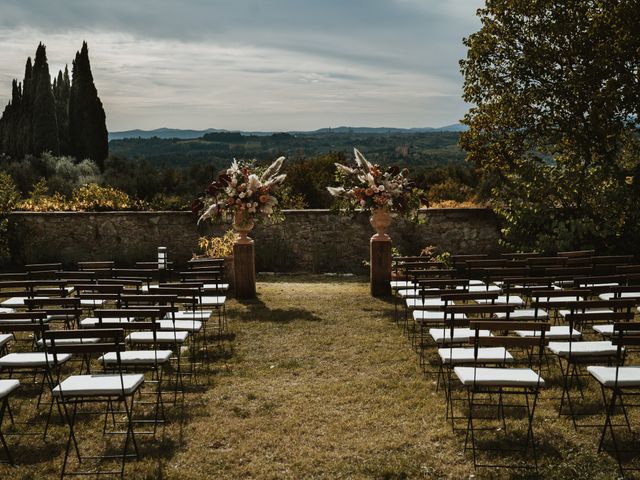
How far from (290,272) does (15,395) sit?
8828mm

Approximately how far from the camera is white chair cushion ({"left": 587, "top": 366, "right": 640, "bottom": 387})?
489 cm

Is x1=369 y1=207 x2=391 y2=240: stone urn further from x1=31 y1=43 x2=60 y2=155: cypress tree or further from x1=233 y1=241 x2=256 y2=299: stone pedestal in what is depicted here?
x1=31 y1=43 x2=60 y2=155: cypress tree

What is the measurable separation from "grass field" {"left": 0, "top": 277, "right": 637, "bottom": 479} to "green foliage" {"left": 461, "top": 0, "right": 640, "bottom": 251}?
6.85 m

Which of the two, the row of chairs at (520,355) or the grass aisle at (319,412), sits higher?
the row of chairs at (520,355)

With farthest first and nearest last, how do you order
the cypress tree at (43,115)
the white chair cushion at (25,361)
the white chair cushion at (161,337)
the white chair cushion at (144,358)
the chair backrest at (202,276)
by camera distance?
the cypress tree at (43,115) → the chair backrest at (202,276) → the white chair cushion at (161,337) → the white chair cushion at (144,358) → the white chair cushion at (25,361)

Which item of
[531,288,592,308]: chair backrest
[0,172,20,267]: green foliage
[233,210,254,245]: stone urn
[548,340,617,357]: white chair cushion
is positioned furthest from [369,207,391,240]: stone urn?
[0,172,20,267]: green foliage

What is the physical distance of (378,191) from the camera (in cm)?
1082

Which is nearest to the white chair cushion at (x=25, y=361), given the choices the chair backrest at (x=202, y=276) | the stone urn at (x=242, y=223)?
the chair backrest at (x=202, y=276)

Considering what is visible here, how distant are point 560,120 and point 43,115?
37658 mm

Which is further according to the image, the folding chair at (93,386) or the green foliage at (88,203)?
the green foliage at (88,203)

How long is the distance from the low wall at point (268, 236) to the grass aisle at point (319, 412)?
18.9 feet

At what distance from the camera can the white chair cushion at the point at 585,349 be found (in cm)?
576

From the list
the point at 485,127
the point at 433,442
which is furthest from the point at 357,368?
the point at 485,127

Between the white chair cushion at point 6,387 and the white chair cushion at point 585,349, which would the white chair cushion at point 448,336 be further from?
the white chair cushion at point 6,387
